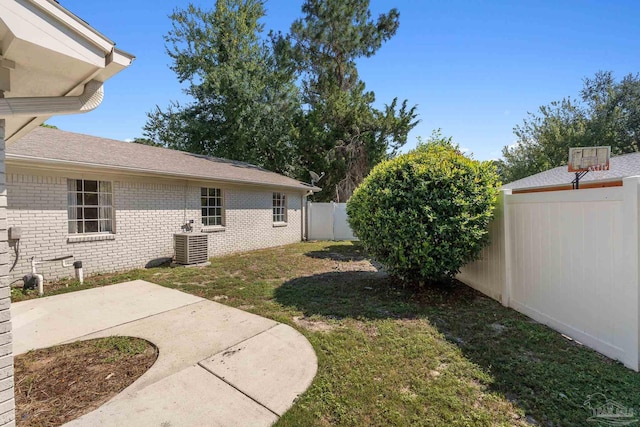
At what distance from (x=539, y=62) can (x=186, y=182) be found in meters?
13.1

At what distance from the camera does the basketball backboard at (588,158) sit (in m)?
4.35

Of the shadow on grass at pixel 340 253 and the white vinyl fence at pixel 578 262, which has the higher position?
the white vinyl fence at pixel 578 262

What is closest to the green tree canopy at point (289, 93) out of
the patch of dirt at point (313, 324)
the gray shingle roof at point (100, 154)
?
the gray shingle roof at point (100, 154)

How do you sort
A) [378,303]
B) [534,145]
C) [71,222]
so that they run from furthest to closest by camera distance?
[534,145]
[71,222]
[378,303]

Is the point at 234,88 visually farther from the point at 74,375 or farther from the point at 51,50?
the point at 74,375

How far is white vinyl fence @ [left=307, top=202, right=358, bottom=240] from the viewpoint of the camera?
1429cm

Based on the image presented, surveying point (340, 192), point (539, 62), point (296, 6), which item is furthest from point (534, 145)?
point (296, 6)

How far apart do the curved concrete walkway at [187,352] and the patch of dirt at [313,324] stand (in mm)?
249

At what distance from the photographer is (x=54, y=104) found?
77.5 inches

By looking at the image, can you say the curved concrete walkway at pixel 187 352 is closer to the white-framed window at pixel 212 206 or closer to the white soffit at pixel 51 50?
the white soffit at pixel 51 50

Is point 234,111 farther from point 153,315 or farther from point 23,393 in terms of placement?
point 23,393

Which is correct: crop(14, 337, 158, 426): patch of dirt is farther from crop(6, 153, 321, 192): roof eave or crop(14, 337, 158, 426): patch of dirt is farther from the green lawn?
Result: crop(6, 153, 321, 192): roof eave

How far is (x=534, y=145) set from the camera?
2294cm

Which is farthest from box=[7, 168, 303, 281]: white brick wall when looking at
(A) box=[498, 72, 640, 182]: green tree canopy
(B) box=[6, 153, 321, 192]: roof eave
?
(A) box=[498, 72, 640, 182]: green tree canopy
